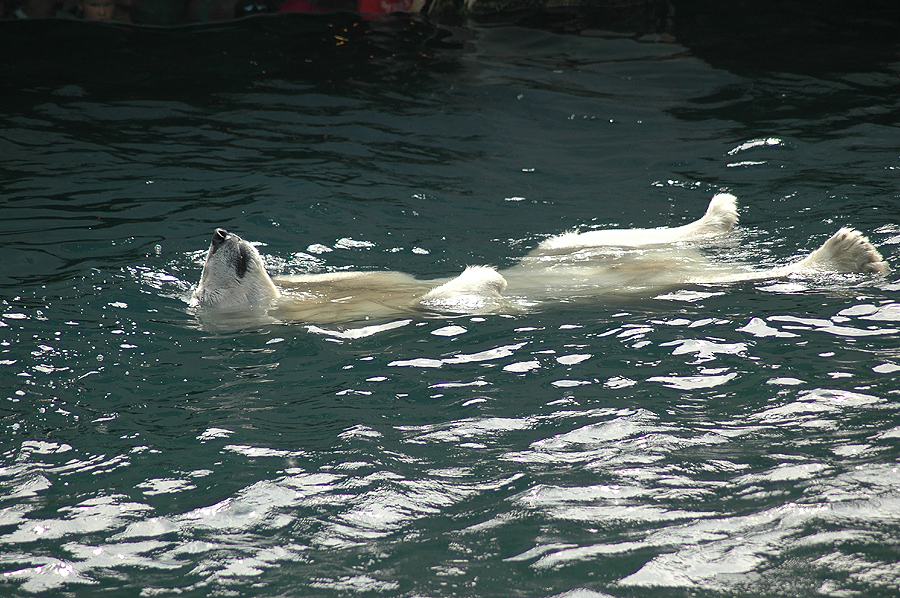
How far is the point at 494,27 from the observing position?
11625 millimetres

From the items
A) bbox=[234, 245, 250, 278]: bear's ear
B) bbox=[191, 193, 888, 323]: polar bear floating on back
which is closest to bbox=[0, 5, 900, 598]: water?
bbox=[191, 193, 888, 323]: polar bear floating on back

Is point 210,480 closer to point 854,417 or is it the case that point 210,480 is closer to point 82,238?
point 854,417

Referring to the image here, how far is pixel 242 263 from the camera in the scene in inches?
183

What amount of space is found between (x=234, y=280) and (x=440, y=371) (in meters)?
1.63

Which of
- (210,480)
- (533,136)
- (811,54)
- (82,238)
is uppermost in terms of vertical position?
(811,54)

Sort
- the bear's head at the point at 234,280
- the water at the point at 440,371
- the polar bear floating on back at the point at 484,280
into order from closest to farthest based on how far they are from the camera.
Answer: the water at the point at 440,371
the polar bear floating on back at the point at 484,280
the bear's head at the point at 234,280

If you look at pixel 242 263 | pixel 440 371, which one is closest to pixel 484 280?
pixel 440 371

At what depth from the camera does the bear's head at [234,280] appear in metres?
4.59

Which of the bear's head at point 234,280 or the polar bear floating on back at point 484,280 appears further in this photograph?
the bear's head at point 234,280

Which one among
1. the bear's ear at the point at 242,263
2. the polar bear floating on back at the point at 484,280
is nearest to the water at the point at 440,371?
the polar bear floating on back at the point at 484,280

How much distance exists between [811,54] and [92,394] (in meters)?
10.4

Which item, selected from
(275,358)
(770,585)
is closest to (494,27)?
(275,358)

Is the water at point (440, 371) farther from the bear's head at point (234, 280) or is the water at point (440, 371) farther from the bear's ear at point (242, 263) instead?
the bear's ear at point (242, 263)

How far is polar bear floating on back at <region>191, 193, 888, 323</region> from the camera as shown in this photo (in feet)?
14.7
